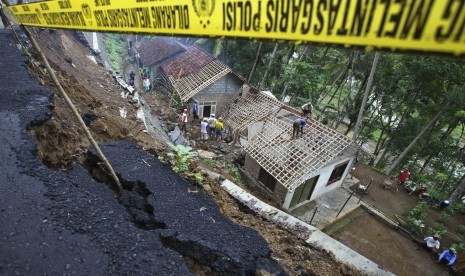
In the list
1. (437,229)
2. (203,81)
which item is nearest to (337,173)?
(437,229)

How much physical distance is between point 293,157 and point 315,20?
9.86 m

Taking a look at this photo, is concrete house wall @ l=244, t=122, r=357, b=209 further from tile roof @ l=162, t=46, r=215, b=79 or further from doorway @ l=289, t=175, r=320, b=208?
tile roof @ l=162, t=46, r=215, b=79

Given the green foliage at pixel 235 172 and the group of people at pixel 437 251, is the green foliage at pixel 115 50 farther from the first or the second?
the group of people at pixel 437 251

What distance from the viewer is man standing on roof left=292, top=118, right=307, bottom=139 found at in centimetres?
1093

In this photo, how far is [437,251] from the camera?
35.4 ft

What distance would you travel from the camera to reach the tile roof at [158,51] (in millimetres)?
24562

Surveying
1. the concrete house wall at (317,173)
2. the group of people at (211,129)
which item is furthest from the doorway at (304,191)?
the group of people at (211,129)

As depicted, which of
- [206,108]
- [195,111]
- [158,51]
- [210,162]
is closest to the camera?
[210,162]

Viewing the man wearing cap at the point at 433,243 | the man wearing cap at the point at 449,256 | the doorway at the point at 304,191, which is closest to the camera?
the man wearing cap at the point at 449,256

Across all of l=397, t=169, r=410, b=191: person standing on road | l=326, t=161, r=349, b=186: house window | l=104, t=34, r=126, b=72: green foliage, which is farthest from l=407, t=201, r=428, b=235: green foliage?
l=104, t=34, r=126, b=72: green foliage

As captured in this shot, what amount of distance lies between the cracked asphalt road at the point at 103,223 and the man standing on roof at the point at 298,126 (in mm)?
7524

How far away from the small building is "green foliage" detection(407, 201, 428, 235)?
3.67 meters

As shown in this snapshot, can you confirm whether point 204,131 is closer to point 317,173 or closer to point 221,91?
point 221,91

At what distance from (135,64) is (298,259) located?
29.6 meters
